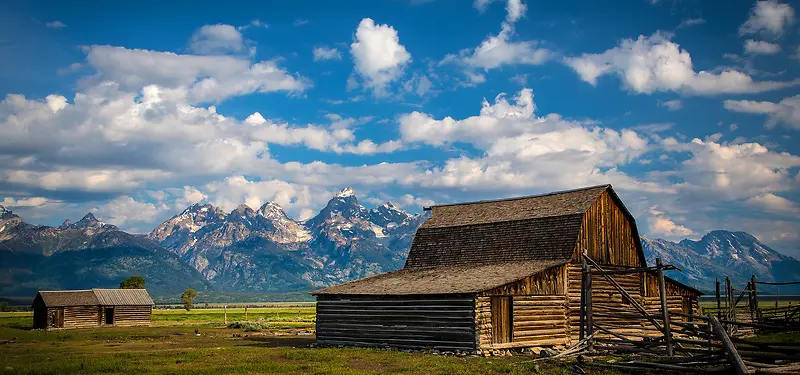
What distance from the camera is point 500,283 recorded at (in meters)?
34.4

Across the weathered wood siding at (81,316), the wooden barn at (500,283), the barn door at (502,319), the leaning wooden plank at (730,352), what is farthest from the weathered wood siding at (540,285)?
the weathered wood siding at (81,316)

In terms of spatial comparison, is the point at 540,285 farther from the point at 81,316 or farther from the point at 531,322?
the point at 81,316

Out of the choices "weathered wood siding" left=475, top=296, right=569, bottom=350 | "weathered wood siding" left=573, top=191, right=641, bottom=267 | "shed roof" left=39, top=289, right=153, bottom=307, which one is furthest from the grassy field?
"shed roof" left=39, top=289, right=153, bottom=307

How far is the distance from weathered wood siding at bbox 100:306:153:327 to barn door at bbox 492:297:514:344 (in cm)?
5833

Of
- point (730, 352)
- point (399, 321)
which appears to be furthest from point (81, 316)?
point (730, 352)

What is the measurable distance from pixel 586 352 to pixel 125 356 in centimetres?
2287

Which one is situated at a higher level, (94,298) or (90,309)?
(94,298)

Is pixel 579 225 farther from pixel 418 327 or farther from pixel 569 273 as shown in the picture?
pixel 418 327

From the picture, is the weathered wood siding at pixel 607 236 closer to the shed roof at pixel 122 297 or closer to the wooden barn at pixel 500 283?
the wooden barn at pixel 500 283

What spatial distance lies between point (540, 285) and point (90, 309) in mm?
59127

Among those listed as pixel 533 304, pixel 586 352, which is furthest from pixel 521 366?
pixel 533 304

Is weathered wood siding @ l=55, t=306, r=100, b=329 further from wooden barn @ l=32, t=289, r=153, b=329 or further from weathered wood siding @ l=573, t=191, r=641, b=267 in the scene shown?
weathered wood siding @ l=573, t=191, r=641, b=267

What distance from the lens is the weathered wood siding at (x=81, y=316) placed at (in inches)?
2938

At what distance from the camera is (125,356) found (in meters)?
34.4
